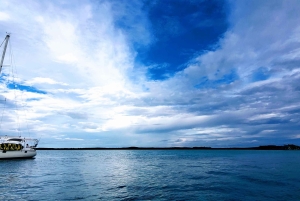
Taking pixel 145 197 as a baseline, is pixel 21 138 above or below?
above

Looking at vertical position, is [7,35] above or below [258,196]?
above

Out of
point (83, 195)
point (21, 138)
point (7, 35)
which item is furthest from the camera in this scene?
point (21, 138)

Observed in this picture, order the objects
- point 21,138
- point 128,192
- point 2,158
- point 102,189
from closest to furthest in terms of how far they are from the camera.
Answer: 1. point 128,192
2. point 102,189
3. point 2,158
4. point 21,138

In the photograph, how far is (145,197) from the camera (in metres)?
27.5

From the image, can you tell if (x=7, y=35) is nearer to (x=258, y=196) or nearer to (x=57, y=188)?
(x=57, y=188)

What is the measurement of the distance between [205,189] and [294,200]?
1180cm

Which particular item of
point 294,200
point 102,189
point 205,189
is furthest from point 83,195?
point 294,200

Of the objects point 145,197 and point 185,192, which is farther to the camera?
point 185,192

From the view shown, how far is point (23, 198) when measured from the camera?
26.8 metres

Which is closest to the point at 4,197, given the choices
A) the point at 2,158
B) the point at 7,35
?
the point at 7,35

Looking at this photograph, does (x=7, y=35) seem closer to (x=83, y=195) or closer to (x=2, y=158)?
(x=2, y=158)

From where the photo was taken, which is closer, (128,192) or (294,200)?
(294,200)

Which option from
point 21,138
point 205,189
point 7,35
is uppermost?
point 7,35

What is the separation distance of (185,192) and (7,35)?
253 feet
